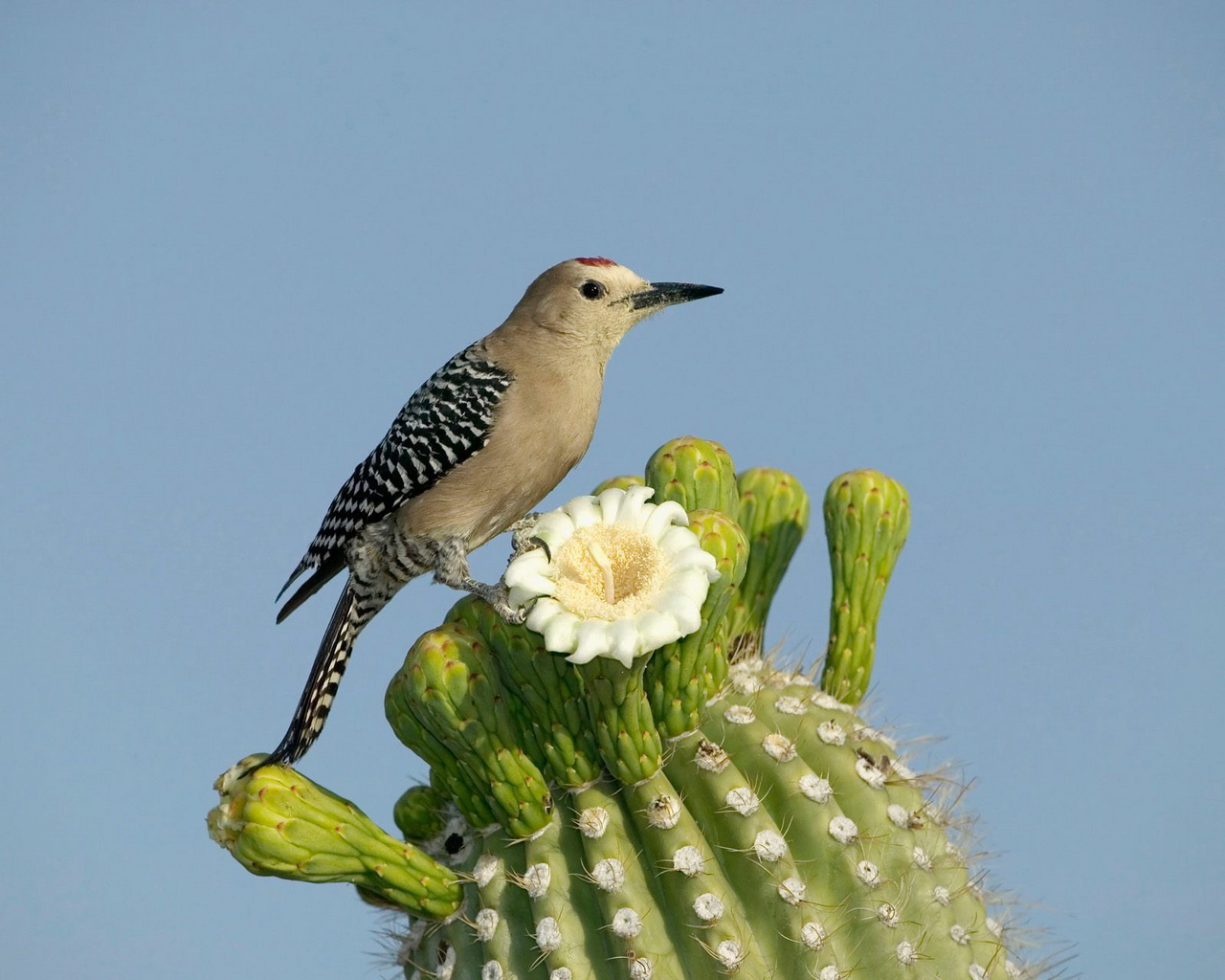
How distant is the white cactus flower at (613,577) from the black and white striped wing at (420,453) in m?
1.16

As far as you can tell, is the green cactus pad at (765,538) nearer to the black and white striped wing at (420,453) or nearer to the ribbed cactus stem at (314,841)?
the black and white striped wing at (420,453)

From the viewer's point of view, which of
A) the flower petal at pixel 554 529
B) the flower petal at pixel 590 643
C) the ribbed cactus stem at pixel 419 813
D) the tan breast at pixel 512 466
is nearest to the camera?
the flower petal at pixel 590 643

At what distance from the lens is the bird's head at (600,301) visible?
4555mm

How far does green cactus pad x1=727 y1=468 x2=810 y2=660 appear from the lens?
12.5 feet

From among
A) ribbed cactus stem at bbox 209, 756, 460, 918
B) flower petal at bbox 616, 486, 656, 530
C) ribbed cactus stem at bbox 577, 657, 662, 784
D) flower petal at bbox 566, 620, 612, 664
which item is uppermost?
flower petal at bbox 616, 486, 656, 530

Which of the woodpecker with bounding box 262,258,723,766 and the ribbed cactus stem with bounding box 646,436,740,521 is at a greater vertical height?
the woodpecker with bounding box 262,258,723,766

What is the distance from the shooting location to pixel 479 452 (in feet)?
14.1

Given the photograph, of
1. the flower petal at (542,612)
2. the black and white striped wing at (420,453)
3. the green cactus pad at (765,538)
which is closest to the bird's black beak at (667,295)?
the black and white striped wing at (420,453)

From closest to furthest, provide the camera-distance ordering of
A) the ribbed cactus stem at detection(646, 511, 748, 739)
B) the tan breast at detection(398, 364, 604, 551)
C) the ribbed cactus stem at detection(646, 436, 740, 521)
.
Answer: the ribbed cactus stem at detection(646, 511, 748, 739)
the ribbed cactus stem at detection(646, 436, 740, 521)
the tan breast at detection(398, 364, 604, 551)

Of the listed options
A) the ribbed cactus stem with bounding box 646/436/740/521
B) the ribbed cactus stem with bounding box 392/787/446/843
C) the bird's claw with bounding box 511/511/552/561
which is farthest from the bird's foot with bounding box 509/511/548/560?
the ribbed cactus stem with bounding box 392/787/446/843

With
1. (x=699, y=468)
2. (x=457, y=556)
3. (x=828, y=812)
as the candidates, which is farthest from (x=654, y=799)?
(x=457, y=556)

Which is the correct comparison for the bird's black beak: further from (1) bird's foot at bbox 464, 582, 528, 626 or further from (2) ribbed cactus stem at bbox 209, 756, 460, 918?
(2) ribbed cactus stem at bbox 209, 756, 460, 918

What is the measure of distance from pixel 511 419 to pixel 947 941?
2162mm

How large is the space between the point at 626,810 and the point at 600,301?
83.0 inches
